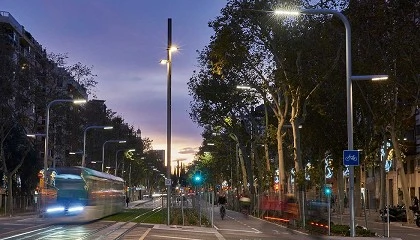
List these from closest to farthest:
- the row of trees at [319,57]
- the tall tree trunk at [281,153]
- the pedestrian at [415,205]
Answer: the row of trees at [319,57]
the tall tree trunk at [281,153]
the pedestrian at [415,205]

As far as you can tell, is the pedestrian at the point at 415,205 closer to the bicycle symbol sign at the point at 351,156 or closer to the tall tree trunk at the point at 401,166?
the tall tree trunk at the point at 401,166

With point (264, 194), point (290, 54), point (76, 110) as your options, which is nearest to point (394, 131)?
point (290, 54)

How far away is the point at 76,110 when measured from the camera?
75.9m

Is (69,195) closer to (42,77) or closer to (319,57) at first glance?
(319,57)

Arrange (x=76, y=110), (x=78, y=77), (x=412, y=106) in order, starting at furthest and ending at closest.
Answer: (x=76, y=110)
(x=78, y=77)
(x=412, y=106)

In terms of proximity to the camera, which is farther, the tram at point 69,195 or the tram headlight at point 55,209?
the tram at point 69,195

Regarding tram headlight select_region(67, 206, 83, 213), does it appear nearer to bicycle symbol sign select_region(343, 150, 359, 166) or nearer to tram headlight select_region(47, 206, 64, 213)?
tram headlight select_region(47, 206, 64, 213)

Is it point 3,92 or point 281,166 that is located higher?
point 3,92

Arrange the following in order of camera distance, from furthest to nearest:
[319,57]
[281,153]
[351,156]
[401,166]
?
1. [401,166]
2. [281,153]
3. [319,57]
4. [351,156]

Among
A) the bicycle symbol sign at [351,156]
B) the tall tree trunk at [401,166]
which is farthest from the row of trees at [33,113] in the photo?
the bicycle symbol sign at [351,156]

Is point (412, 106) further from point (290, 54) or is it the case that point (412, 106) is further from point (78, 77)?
point (78, 77)

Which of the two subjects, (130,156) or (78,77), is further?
(130,156)

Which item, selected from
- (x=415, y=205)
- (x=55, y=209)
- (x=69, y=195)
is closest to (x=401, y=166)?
(x=415, y=205)

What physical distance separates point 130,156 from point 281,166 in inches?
2974
